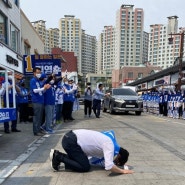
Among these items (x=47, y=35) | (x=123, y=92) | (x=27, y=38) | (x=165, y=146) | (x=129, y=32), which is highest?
(x=129, y=32)

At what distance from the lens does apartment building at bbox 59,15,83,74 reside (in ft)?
292

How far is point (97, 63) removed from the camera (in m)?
117

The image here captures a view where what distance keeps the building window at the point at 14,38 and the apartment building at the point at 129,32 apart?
249 feet

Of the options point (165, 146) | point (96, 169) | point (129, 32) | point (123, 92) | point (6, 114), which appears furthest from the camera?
point (129, 32)

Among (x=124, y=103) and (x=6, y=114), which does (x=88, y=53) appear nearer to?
(x=124, y=103)

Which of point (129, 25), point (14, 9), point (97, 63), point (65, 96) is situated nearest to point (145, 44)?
point (129, 25)

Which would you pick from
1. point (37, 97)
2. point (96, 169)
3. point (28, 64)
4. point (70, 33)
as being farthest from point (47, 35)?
point (96, 169)

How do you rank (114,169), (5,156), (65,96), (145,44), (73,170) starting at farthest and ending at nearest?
1. (145,44)
2. (65,96)
3. (5,156)
4. (73,170)
5. (114,169)

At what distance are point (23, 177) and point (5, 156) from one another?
4.89 feet

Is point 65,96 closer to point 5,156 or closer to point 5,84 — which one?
point 5,84

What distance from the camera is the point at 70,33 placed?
88938 millimetres

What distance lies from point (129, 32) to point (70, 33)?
20.8 m

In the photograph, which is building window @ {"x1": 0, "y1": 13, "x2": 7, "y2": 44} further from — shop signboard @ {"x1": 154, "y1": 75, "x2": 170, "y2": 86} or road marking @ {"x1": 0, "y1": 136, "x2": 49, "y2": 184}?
shop signboard @ {"x1": 154, "y1": 75, "x2": 170, "y2": 86}

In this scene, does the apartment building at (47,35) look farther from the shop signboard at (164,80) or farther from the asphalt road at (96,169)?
the asphalt road at (96,169)
